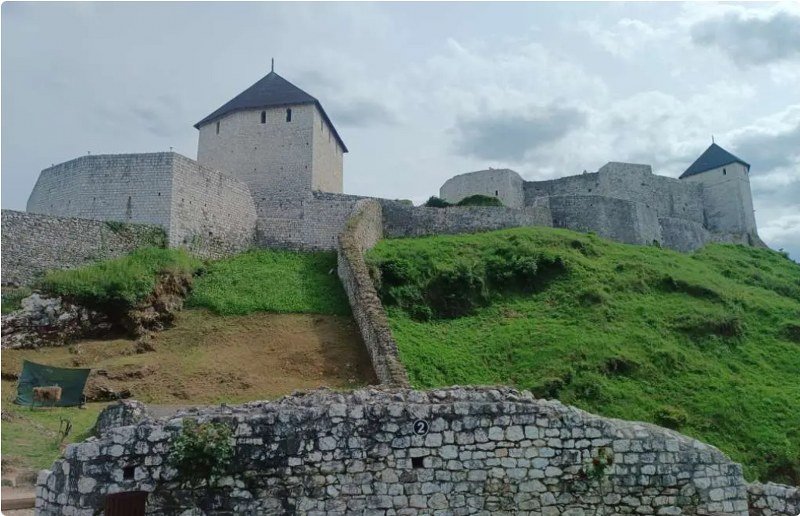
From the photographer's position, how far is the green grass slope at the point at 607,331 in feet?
54.9

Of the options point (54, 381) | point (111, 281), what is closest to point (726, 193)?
point (111, 281)

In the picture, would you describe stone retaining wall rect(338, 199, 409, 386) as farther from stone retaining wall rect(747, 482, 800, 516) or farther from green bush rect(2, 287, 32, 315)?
green bush rect(2, 287, 32, 315)

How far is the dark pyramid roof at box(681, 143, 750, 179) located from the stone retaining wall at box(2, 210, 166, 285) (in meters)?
43.5

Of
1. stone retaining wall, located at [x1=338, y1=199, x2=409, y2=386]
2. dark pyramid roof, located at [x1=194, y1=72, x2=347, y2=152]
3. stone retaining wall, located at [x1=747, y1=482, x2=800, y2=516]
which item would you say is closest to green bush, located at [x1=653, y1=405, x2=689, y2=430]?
stone retaining wall, located at [x1=338, y1=199, x2=409, y2=386]

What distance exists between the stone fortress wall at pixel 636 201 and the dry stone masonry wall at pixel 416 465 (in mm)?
29560

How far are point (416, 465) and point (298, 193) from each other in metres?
29.6

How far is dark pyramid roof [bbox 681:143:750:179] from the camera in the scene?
165 feet

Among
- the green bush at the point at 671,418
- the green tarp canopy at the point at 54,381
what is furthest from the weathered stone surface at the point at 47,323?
the green bush at the point at 671,418

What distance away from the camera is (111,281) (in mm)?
20328

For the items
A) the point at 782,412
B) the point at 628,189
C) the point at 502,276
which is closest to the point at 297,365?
the point at 502,276

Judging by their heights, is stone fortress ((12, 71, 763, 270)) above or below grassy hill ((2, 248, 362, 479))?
above

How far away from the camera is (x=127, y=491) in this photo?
22.0 ft

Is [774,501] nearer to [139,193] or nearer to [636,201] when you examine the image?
[139,193]

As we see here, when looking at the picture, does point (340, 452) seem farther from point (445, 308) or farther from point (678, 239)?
point (678, 239)
